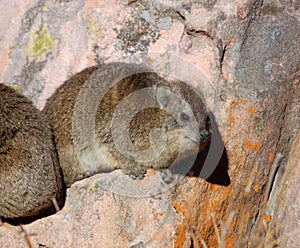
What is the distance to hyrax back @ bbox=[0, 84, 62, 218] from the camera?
18.7ft

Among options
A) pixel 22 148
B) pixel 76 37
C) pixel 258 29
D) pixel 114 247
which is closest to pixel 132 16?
pixel 76 37

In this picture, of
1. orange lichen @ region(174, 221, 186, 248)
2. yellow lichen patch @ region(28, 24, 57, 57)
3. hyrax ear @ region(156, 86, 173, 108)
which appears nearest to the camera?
orange lichen @ region(174, 221, 186, 248)

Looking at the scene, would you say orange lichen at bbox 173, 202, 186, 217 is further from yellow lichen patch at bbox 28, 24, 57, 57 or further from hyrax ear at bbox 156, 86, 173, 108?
yellow lichen patch at bbox 28, 24, 57, 57

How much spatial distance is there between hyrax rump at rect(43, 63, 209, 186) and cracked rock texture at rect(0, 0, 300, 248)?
23 cm

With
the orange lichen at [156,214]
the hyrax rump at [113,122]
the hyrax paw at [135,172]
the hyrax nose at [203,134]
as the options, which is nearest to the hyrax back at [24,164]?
the hyrax rump at [113,122]

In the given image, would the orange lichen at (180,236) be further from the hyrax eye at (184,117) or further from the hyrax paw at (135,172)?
the hyrax eye at (184,117)

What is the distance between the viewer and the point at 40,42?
22.0 ft

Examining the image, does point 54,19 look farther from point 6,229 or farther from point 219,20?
point 6,229

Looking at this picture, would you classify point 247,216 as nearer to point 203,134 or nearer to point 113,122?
point 203,134

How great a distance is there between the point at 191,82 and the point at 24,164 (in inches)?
67.5

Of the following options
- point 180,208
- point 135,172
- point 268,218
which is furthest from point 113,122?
point 268,218

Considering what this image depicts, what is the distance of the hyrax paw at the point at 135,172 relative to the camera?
602 cm

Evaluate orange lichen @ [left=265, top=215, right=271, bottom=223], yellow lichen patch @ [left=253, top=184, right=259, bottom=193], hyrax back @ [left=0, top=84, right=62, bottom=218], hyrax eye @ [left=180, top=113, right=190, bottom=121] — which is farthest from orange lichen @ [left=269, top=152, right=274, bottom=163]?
hyrax back @ [left=0, top=84, right=62, bottom=218]

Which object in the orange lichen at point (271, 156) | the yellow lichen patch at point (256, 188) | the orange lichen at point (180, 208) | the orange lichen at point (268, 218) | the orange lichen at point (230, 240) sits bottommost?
the orange lichen at point (230, 240)
